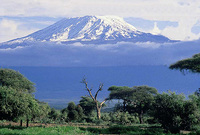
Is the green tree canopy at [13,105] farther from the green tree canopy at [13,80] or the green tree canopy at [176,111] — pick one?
the green tree canopy at [13,80]

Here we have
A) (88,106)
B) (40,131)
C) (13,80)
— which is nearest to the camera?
(40,131)

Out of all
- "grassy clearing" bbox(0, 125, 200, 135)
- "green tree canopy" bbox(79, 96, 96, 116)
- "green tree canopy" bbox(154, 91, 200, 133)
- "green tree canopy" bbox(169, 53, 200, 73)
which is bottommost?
"grassy clearing" bbox(0, 125, 200, 135)

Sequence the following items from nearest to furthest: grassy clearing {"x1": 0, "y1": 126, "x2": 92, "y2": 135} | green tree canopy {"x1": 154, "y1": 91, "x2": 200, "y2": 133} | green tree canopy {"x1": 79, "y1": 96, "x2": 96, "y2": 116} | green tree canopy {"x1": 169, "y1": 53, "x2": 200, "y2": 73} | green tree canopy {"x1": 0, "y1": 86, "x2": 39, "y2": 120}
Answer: grassy clearing {"x1": 0, "y1": 126, "x2": 92, "y2": 135}
green tree canopy {"x1": 154, "y1": 91, "x2": 200, "y2": 133}
green tree canopy {"x1": 0, "y1": 86, "x2": 39, "y2": 120}
green tree canopy {"x1": 169, "y1": 53, "x2": 200, "y2": 73}
green tree canopy {"x1": 79, "y1": 96, "x2": 96, "y2": 116}

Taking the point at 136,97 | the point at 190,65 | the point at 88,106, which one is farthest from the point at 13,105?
the point at 88,106

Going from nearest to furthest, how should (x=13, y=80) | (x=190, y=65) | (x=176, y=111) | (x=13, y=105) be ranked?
(x=176, y=111) < (x=13, y=105) < (x=190, y=65) < (x=13, y=80)

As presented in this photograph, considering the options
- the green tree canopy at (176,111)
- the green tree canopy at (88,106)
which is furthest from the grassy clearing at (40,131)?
the green tree canopy at (88,106)

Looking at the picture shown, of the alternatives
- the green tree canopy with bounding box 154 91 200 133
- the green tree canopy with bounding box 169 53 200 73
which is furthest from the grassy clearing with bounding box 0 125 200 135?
the green tree canopy with bounding box 169 53 200 73

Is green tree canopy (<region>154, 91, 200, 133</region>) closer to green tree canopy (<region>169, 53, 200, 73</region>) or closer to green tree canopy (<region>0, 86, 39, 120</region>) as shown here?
green tree canopy (<region>0, 86, 39, 120</region>)

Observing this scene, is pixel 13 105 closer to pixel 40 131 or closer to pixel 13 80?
pixel 40 131

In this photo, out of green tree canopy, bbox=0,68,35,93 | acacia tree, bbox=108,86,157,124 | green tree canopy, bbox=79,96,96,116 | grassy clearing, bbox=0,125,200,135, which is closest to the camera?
grassy clearing, bbox=0,125,200,135

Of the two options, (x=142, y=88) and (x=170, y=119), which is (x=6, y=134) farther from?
(x=142, y=88)

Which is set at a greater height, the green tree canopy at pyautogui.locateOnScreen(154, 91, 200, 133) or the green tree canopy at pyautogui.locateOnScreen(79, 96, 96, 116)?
the green tree canopy at pyautogui.locateOnScreen(79, 96, 96, 116)

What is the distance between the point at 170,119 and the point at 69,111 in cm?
1991

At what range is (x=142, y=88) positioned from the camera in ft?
→ 134
